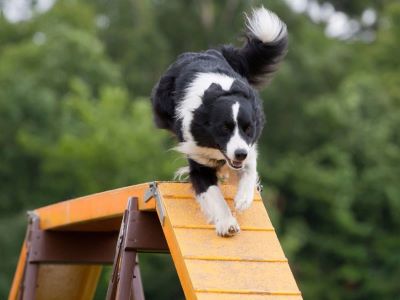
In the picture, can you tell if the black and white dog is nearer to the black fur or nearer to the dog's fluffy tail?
the black fur

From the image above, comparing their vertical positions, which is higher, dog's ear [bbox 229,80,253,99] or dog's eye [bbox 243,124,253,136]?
dog's ear [bbox 229,80,253,99]

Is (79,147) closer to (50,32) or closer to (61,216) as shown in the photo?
(50,32)

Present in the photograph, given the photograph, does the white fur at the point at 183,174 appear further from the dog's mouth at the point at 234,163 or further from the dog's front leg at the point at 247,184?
the dog's mouth at the point at 234,163

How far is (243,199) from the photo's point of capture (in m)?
8.93

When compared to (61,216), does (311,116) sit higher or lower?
higher

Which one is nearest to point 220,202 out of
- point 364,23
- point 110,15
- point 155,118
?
point 155,118

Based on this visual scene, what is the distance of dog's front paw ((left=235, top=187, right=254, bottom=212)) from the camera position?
8922mm

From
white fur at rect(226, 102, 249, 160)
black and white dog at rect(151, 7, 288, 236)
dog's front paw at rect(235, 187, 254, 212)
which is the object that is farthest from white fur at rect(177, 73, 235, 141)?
dog's front paw at rect(235, 187, 254, 212)

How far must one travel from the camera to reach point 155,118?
10.1 m

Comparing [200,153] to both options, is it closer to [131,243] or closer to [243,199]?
[243,199]

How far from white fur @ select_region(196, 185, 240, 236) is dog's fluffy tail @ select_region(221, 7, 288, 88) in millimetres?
1554

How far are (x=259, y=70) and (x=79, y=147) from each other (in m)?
23.3

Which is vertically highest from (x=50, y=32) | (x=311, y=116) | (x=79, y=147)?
(x=50, y=32)

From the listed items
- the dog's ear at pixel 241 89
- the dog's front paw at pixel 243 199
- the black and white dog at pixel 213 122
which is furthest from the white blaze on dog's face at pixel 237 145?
the dog's front paw at pixel 243 199
